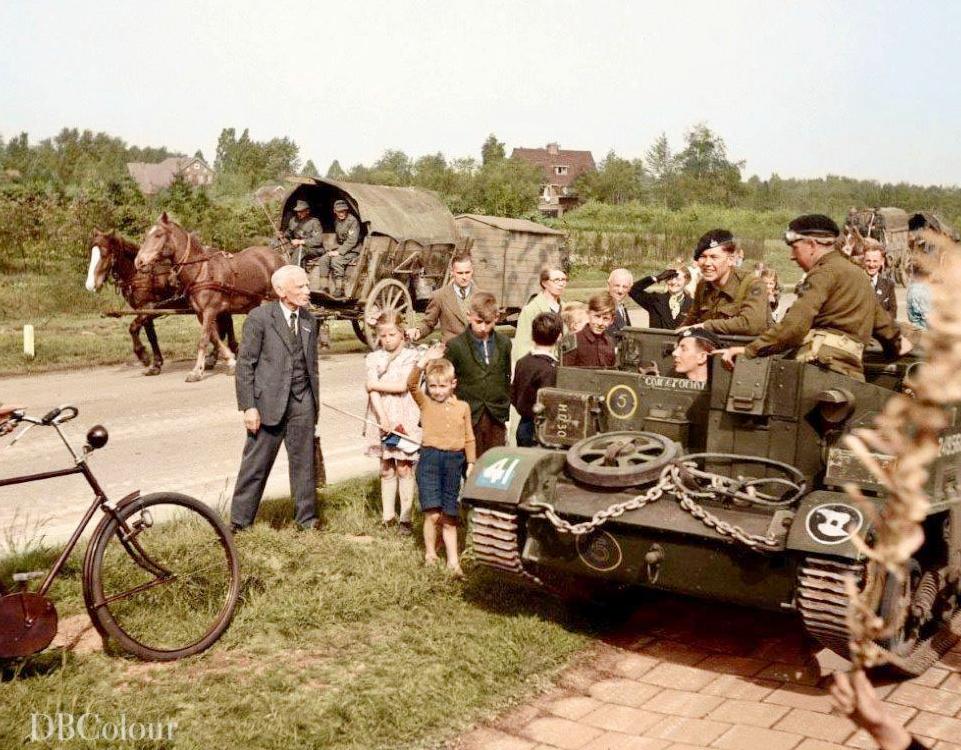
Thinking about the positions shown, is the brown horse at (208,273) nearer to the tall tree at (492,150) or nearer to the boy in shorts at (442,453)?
the boy in shorts at (442,453)

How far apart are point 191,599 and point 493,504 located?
158 centimetres

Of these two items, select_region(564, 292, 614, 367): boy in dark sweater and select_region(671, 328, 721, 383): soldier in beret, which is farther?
select_region(564, 292, 614, 367): boy in dark sweater

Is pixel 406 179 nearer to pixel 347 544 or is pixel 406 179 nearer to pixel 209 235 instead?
pixel 209 235

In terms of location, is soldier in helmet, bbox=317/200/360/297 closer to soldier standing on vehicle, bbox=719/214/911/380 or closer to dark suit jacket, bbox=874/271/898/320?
dark suit jacket, bbox=874/271/898/320

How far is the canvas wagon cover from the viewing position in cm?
1700

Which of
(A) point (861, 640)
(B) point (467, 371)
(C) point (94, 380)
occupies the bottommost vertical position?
(C) point (94, 380)

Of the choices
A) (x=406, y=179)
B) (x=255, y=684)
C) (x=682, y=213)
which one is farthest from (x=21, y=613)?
(x=406, y=179)

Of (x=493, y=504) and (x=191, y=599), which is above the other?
(x=493, y=504)

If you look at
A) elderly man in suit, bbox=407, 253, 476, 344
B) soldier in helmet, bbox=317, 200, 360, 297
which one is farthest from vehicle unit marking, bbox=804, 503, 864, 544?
soldier in helmet, bbox=317, 200, 360, 297

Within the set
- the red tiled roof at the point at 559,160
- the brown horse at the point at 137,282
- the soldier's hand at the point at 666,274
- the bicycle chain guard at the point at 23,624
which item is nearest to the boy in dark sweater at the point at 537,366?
the soldier's hand at the point at 666,274

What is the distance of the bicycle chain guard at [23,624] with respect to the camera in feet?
16.0

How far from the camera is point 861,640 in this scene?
152cm

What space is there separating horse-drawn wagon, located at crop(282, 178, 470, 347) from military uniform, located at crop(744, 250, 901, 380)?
10.5 m

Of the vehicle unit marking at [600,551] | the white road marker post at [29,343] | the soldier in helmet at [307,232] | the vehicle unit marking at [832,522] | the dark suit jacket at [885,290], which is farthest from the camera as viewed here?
the soldier in helmet at [307,232]
